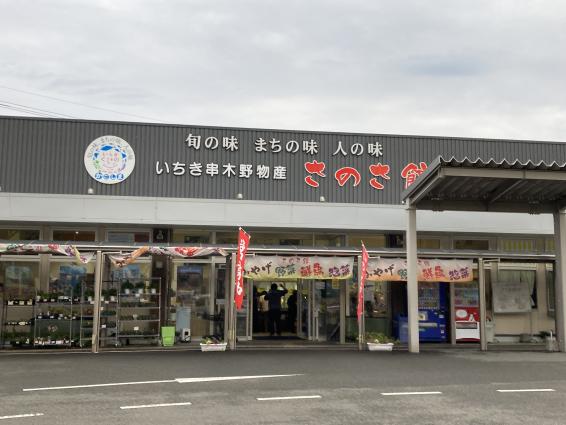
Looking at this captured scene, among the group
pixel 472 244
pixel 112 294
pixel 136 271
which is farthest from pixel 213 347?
pixel 472 244

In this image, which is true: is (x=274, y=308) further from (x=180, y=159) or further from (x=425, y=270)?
(x=180, y=159)

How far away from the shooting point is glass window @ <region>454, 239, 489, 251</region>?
1950 centimetres

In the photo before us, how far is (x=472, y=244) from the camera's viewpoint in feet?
64.4

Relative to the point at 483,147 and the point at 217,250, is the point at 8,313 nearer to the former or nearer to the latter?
the point at 217,250

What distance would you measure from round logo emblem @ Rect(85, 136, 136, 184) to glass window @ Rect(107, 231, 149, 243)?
5.04 ft

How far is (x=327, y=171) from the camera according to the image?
18.8 m

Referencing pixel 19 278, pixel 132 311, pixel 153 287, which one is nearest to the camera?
pixel 132 311

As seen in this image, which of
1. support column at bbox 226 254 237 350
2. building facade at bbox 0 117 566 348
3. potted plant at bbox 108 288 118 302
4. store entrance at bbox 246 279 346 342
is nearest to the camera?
support column at bbox 226 254 237 350

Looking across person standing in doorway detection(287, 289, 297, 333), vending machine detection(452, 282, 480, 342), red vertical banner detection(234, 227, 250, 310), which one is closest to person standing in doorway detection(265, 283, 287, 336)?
person standing in doorway detection(287, 289, 297, 333)

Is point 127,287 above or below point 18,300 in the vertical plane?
above

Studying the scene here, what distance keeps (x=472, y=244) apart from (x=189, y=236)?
891 centimetres

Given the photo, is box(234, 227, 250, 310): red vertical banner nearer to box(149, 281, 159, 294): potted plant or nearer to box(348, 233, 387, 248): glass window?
box(149, 281, 159, 294): potted plant

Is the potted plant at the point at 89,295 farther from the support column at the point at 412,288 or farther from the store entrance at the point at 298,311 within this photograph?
the support column at the point at 412,288

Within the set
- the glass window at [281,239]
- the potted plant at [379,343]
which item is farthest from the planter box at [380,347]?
the glass window at [281,239]
